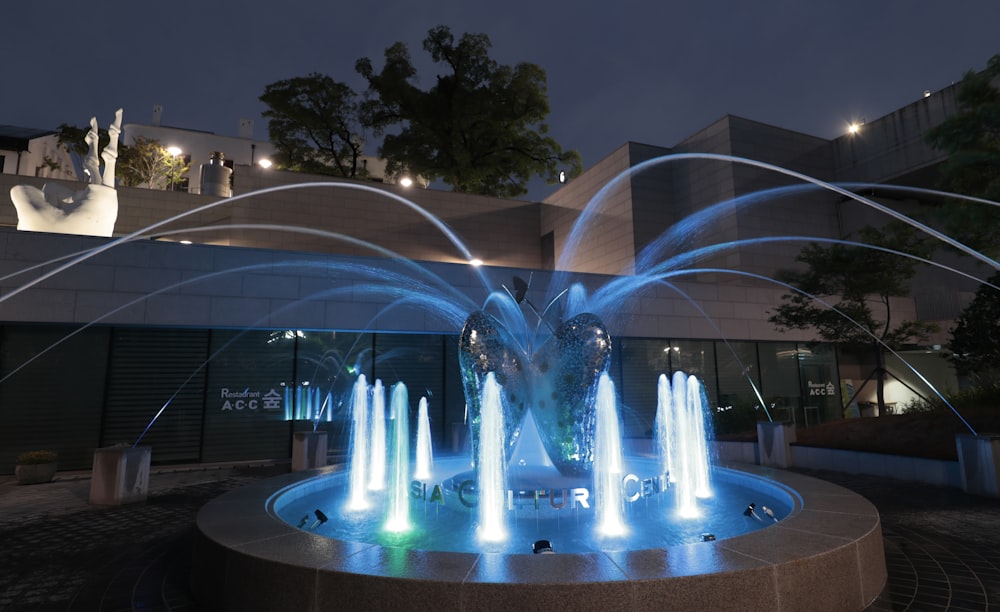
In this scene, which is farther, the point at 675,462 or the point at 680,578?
the point at 675,462

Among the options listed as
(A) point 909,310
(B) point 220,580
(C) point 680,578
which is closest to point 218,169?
(B) point 220,580

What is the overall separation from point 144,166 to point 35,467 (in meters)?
31.8

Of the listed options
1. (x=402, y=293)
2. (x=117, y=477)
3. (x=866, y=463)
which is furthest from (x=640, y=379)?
(x=117, y=477)

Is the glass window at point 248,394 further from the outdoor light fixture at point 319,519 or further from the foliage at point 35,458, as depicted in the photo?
the outdoor light fixture at point 319,519

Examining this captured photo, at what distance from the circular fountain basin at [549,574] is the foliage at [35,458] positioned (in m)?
11.0

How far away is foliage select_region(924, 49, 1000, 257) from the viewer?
13812mm

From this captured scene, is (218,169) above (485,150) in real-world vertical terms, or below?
below

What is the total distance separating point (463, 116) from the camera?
37.3 metres

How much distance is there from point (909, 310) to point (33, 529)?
33.9m

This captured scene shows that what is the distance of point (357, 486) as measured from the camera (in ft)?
33.7

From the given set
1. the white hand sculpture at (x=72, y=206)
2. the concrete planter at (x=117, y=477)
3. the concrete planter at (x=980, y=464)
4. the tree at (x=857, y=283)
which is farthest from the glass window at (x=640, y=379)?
the white hand sculpture at (x=72, y=206)

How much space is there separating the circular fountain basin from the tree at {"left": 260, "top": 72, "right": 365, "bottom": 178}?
36.4 m

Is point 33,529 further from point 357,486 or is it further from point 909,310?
point 909,310

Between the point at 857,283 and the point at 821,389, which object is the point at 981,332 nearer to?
the point at 857,283
